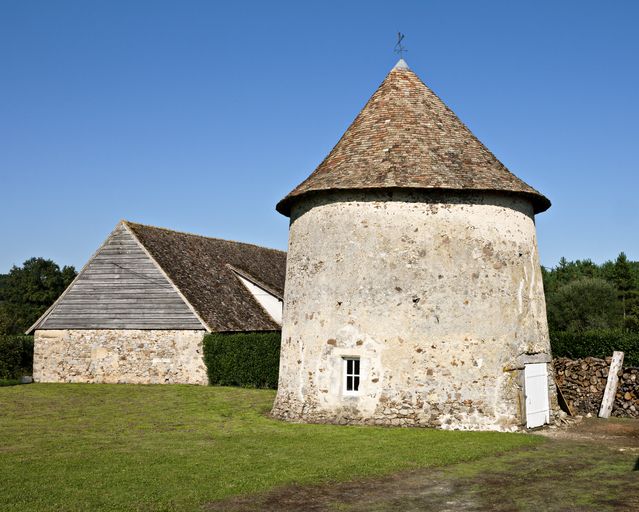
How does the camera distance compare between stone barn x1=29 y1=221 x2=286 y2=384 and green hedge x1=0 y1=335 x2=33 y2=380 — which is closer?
stone barn x1=29 y1=221 x2=286 y2=384

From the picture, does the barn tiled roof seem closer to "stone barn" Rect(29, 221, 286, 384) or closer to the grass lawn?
"stone barn" Rect(29, 221, 286, 384)

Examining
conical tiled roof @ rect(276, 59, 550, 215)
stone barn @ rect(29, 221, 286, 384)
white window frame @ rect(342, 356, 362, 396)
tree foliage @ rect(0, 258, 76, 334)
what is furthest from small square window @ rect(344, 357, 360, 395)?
tree foliage @ rect(0, 258, 76, 334)

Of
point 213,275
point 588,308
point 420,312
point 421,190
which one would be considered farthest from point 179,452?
point 588,308

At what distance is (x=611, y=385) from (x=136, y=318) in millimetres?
19427

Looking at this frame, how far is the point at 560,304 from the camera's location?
5691 centimetres

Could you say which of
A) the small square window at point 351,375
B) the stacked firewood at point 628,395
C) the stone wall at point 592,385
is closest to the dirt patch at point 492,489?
the small square window at point 351,375

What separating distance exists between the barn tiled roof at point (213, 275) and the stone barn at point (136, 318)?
0.23 feet

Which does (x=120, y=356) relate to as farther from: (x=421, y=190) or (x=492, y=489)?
(x=492, y=489)

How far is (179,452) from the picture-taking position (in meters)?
13.8

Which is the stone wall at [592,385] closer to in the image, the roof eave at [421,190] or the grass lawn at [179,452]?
the roof eave at [421,190]

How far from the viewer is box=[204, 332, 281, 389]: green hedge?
28.3m

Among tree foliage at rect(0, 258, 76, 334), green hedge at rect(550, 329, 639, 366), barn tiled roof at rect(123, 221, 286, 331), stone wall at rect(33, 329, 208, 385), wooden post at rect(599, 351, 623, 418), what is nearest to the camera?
wooden post at rect(599, 351, 623, 418)

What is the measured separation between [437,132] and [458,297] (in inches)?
190

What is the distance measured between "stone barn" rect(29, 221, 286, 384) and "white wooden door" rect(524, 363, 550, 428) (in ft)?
50.3
